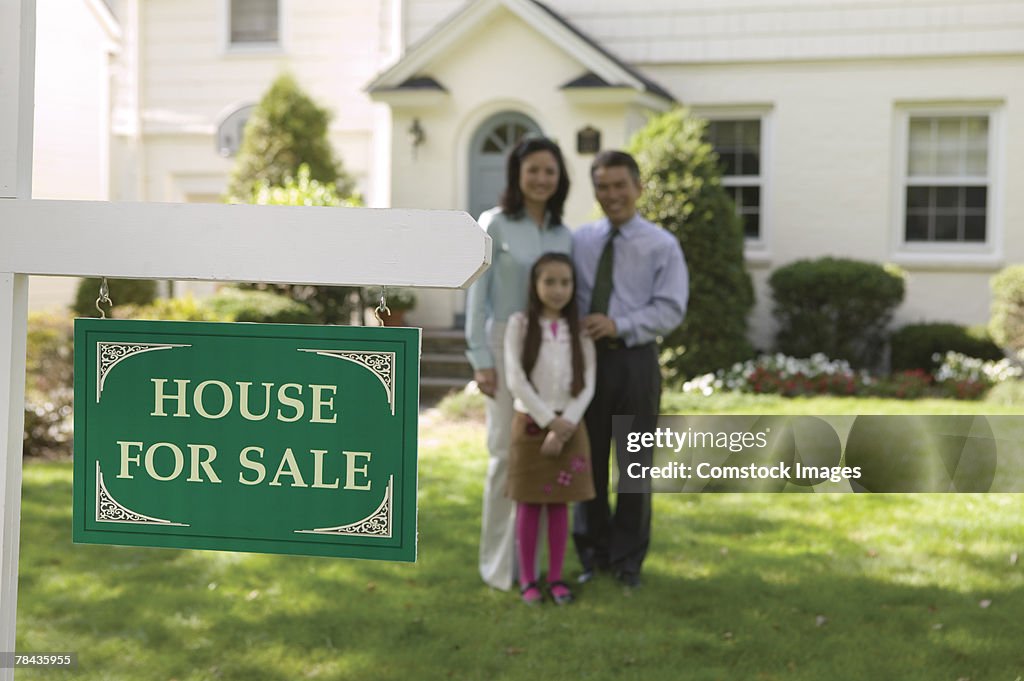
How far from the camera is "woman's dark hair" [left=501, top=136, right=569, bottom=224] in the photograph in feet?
15.4

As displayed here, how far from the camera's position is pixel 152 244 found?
6.07 feet

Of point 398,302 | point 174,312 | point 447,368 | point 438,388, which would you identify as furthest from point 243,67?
point 174,312

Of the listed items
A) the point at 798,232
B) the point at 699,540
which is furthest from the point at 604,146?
the point at 699,540

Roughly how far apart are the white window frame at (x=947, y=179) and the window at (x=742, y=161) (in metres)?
1.39

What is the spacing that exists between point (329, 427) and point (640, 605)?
110 inches

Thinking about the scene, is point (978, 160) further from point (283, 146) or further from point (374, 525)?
point (374, 525)

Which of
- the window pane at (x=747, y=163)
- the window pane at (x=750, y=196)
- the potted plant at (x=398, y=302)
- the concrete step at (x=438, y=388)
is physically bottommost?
the concrete step at (x=438, y=388)

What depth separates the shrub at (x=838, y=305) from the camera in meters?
10.8

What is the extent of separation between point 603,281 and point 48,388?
5099 mm

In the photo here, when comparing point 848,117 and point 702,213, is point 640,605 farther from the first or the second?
point 848,117

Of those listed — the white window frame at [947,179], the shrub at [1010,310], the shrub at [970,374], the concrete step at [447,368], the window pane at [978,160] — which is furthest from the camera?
the window pane at [978,160]

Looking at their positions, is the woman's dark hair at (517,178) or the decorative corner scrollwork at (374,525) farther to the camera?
the woman's dark hair at (517,178)

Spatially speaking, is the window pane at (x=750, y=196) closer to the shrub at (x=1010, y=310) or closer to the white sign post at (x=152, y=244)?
the shrub at (x=1010, y=310)

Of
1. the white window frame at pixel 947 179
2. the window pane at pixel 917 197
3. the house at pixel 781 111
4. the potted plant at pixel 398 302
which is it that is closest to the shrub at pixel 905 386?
the house at pixel 781 111
